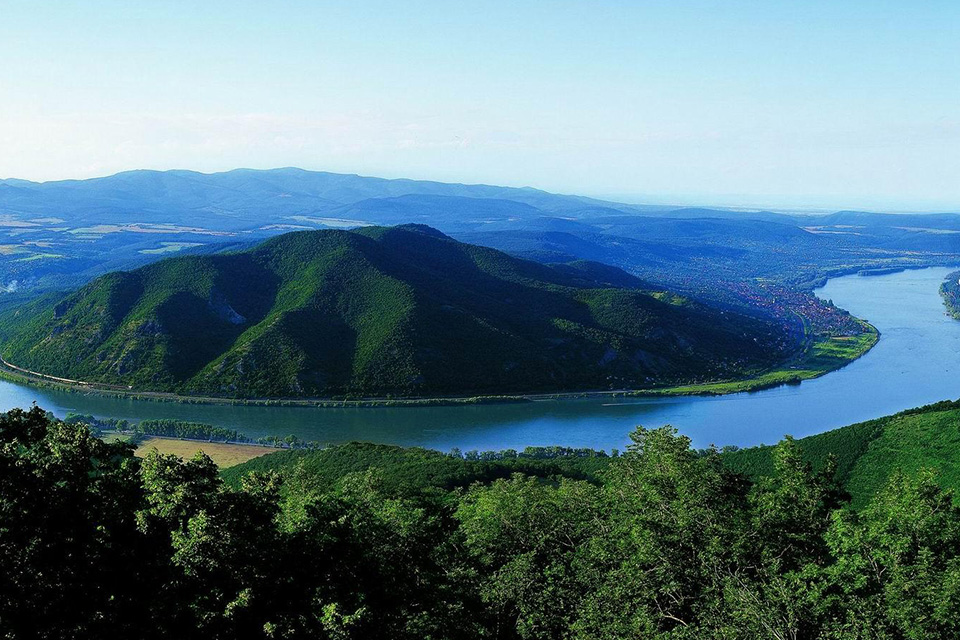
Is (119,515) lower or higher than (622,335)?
higher

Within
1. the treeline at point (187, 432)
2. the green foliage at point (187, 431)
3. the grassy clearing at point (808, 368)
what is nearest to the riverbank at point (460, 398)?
the grassy clearing at point (808, 368)

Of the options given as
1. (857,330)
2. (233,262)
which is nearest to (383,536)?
(233,262)

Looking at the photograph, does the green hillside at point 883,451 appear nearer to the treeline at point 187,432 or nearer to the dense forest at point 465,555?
the dense forest at point 465,555

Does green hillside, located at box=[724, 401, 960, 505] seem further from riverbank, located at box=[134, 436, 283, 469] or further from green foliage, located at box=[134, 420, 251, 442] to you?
green foliage, located at box=[134, 420, 251, 442]

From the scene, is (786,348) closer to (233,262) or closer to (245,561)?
(233,262)

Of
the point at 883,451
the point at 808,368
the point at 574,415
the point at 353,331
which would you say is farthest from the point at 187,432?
the point at 808,368

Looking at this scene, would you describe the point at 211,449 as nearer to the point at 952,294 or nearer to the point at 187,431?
the point at 187,431
